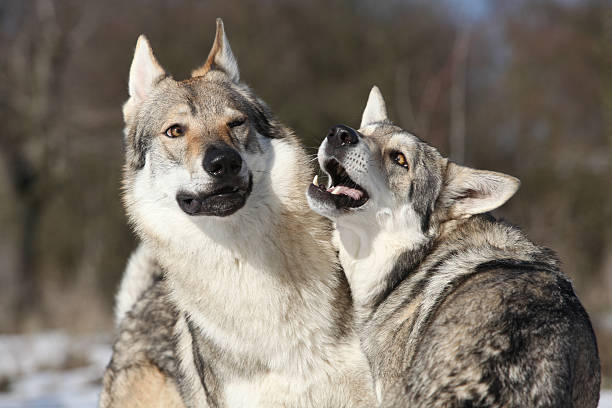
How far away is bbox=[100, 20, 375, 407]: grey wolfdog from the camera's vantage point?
3.45m

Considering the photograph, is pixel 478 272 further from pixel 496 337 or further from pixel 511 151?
pixel 511 151

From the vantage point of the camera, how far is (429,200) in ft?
12.0

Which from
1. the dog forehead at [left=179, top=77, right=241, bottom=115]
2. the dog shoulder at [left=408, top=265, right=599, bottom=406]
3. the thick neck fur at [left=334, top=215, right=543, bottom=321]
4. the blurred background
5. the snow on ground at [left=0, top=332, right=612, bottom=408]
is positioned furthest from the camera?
the blurred background

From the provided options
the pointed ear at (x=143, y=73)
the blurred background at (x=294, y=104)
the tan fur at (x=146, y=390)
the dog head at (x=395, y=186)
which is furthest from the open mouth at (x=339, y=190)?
the blurred background at (x=294, y=104)

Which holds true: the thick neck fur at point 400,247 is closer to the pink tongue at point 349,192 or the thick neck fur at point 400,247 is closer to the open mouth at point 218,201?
the pink tongue at point 349,192

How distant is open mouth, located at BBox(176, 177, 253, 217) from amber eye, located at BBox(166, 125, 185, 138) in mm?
413

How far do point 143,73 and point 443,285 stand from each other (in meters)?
2.39

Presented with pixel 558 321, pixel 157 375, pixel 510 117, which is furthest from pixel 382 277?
pixel 510 117

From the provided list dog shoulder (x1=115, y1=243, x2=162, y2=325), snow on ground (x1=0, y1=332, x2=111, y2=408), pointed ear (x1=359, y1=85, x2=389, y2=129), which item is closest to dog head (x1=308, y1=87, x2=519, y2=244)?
pointed ear (x1=359, y1=85, x2=389, y2=129)

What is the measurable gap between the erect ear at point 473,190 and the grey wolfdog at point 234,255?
0.73m

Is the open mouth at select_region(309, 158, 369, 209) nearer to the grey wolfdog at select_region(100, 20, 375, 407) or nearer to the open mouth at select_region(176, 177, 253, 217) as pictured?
the grey wolfdog at select_region(100, 20, 375, 407)

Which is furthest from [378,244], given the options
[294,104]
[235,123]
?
[294,104]

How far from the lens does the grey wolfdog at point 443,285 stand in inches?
89.1

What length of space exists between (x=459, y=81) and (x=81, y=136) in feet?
25.7
